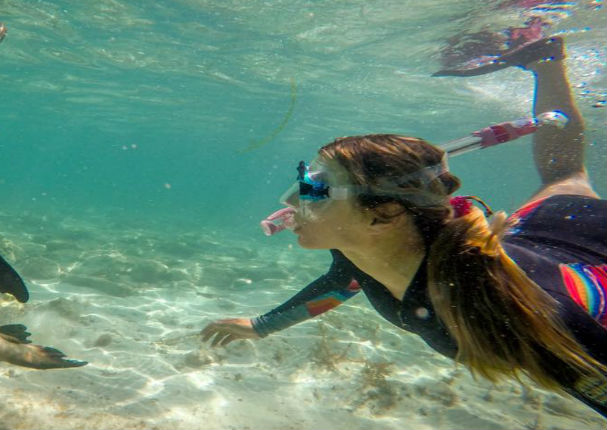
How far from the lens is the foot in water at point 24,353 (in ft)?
12.2

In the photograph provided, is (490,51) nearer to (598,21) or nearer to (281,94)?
(598,21)

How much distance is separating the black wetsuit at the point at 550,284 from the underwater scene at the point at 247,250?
1.56ft

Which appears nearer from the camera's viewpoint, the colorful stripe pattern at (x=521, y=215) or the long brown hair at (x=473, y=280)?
the long brown hair at (x=473, y=280)

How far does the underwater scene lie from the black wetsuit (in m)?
0.48

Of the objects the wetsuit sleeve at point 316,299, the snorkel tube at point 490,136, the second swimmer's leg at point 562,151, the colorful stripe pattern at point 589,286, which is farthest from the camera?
the second swimmer's leg at point 562,151

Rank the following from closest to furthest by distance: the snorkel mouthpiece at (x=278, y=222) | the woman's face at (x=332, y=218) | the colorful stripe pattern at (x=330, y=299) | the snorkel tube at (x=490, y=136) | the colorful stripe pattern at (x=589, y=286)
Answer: the colorful stripe pattern at (x=589, y=286)
the woman's face at (x=332, y=218)
the snorkel tube at (x=490, y=136)
the snorkel mouthpiece at (x=278, y=222)
the colorful stripe pattern at (x=330, y=299)

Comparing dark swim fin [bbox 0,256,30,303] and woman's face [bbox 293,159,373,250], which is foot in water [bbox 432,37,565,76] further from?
dark swim fin [bbox 0,256,30,303]

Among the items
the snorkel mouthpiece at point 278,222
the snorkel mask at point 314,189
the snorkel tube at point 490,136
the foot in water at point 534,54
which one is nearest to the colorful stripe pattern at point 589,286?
the snorkel tube at point 490,136

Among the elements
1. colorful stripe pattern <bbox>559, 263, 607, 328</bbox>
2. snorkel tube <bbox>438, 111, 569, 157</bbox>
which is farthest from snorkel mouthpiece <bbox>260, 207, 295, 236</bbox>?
colorful stripe pattern <bbox>559, 263, 607, 328</bbox>

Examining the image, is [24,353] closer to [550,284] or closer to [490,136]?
[550,284]

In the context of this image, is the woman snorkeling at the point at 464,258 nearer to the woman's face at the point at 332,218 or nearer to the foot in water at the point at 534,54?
the woman's face at the point at 332,218

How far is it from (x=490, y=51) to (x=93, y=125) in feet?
179

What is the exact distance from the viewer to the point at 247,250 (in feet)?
66.4

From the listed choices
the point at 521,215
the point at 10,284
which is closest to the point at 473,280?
the point at 521,215
